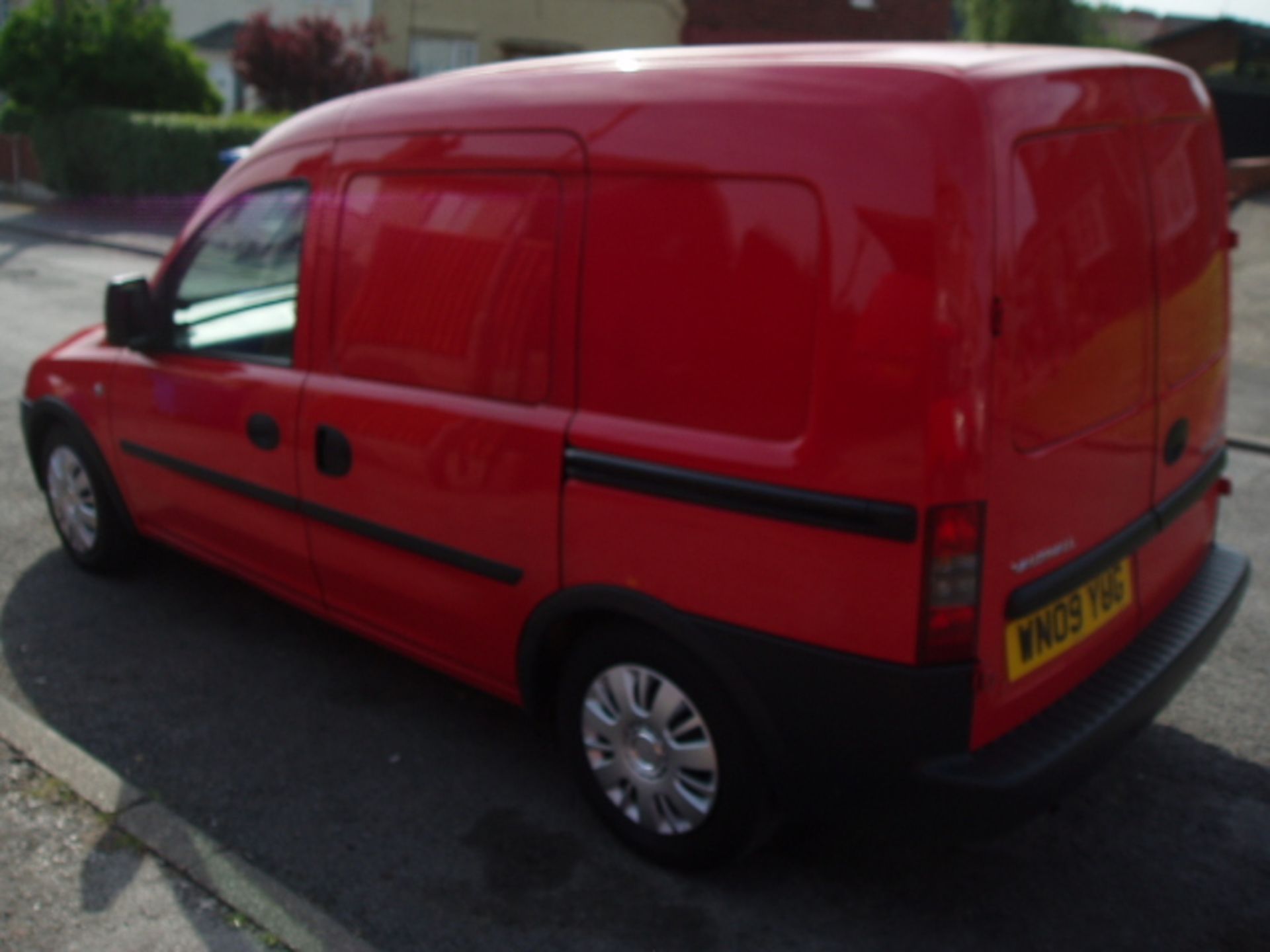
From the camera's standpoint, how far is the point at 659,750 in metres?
3.31

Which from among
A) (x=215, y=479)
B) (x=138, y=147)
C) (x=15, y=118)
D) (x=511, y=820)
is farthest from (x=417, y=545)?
(x=15, y=118)

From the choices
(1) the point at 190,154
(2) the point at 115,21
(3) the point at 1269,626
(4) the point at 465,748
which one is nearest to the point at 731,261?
(4) the point at 465,748

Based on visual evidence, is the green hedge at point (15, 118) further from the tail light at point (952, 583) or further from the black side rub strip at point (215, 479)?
the tail light at point (952, 583)

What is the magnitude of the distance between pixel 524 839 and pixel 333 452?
1268mm

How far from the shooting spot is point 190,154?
23.6m

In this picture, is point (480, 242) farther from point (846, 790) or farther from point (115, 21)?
point (115, 21)

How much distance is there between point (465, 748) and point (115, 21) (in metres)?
25.5

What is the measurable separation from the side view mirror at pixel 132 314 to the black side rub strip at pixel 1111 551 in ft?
10.4

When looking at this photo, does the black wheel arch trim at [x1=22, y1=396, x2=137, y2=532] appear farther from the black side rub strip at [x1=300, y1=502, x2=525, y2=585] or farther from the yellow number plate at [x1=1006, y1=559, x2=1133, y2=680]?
the yellow number plate at [x1=1006, y1=559, x2=1133, y2=680]

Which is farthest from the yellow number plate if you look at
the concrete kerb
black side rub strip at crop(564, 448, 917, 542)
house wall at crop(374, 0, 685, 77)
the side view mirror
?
house wall at crop(374, 0, 685, 77)

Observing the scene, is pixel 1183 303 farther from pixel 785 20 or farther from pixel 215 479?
pixel 785 20

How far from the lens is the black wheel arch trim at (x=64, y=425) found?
5.12 m

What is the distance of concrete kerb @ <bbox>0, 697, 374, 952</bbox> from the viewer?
3.14m

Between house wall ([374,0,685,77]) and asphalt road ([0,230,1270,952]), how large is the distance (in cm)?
2725
